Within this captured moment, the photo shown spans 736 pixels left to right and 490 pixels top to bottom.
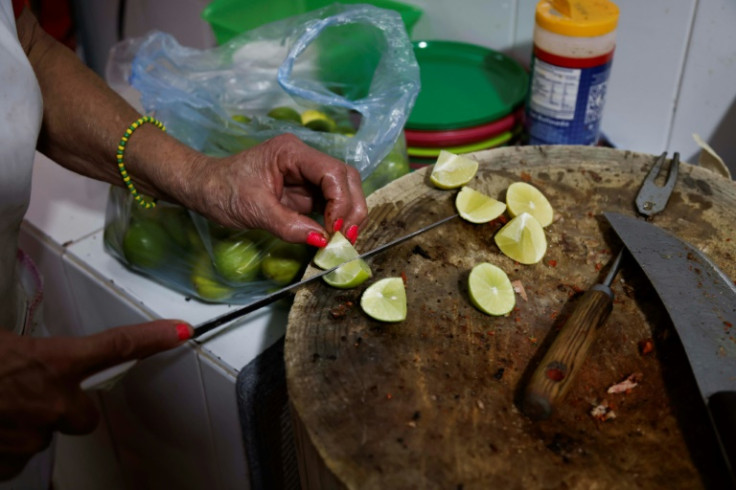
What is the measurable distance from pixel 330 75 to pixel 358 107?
26cm

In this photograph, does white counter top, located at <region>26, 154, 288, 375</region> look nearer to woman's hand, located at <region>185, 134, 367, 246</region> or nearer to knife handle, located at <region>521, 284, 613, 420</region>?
woman's hand, located at <region>185, 134, 367, 246</region>

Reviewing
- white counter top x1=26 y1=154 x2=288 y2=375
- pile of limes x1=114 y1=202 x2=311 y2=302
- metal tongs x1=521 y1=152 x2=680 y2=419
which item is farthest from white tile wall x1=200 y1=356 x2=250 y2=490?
metal tongs x1=521 y1=152 x2=680 y2=419

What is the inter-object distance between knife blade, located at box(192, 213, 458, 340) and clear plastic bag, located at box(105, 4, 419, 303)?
16 cm

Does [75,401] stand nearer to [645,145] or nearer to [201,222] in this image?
[201,222]

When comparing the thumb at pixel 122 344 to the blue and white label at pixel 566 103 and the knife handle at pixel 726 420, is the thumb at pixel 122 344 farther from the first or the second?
the blue and white label at pixel 566 103

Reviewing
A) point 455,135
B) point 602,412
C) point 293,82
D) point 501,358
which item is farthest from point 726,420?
point 293,82

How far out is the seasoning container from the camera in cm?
111

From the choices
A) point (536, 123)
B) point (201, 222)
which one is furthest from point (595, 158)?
point (201, 222)

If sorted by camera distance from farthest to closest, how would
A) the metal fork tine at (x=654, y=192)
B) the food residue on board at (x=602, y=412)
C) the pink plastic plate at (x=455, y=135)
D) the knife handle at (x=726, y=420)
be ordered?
1. the pink plastic plate at (x=455, y=135)
2. the metal fork tine at (x=654, y=192)
3. the food residue on board at (x=602, y=412)
4. the knife handle at (x=726, y=420)

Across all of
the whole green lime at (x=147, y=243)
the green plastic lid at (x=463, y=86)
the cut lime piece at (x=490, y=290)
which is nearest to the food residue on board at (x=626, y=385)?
the cut lime piece at (x=490, y=290)

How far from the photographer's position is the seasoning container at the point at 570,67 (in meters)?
A: 1.11

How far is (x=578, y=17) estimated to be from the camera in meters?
1.12

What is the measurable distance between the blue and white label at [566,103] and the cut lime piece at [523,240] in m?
0.31

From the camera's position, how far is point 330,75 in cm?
131
